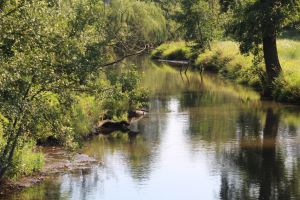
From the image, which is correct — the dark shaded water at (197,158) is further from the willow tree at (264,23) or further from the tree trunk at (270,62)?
the willow tree at (264,23)

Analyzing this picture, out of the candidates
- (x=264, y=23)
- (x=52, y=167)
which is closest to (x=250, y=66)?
(x=264, y=23)

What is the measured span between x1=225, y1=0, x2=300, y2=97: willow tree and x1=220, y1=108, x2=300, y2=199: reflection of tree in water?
1143cm

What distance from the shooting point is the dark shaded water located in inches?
798

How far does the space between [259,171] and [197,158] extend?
3167 mm

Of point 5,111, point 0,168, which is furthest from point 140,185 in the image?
point 5,111

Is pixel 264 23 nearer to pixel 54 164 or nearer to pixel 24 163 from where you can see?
pixel 54 164

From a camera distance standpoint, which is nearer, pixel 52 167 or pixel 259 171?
pixel 259 171

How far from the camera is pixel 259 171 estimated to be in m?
22.5

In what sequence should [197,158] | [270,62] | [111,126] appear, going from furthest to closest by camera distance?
[270,62] → [111,126] → [197,158]

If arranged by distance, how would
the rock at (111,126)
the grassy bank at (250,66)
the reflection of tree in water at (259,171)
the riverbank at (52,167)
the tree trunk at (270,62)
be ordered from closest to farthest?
the reflection of tree in water at (259,171), the riverbank at (52,167), the rock at (111,126), the grassy bank at (250,66), the tree trunk at (270,62)

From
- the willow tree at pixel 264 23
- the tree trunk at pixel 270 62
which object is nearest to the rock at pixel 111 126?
Result: the willow tree at pixel 264 23

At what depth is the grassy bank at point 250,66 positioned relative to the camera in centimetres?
3991

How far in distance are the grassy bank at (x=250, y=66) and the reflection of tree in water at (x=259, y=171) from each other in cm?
Answer: 1004

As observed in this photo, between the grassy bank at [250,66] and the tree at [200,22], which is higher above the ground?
the tree at [200,22]
